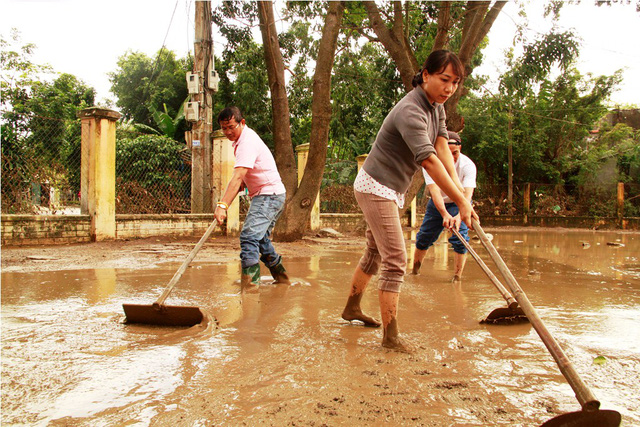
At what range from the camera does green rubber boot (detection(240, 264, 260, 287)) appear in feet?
13.5

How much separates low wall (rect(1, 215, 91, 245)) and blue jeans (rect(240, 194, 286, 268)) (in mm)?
4930

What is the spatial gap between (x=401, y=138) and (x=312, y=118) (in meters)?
5.81

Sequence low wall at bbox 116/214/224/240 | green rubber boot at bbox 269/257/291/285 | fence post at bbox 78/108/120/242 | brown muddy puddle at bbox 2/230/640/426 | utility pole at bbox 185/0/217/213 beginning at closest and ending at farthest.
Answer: brown muddy puddle at bbox 2/230/640/426, green rubber boot at bbox 269/257/291/285, fence post at bbox 78/108/120/242, low wall at bbox 116/214/224/240, utility pole at bbox 185/0/217/213

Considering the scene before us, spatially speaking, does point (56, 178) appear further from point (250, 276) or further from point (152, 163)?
point (250, 276)

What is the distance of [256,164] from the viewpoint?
4234mm

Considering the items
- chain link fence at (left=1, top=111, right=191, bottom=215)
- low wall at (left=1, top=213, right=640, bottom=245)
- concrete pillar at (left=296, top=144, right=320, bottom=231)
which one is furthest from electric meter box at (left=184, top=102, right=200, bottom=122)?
low wall at (left=1, top=213, right=640, bottom=245)

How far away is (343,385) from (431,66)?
176cm

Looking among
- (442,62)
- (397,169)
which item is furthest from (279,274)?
(442,62)

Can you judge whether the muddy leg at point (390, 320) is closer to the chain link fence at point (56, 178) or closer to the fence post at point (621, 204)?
the chain link fence at point (56, 178)

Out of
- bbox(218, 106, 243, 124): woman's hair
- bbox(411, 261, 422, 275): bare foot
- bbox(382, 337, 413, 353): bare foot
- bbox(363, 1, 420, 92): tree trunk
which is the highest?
bbox(363, 1, 420, 92): tree trunk

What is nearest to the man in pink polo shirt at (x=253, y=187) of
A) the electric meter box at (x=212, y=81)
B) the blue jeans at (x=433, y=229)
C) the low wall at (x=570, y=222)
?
the blue jeans at (x=433, y=229)

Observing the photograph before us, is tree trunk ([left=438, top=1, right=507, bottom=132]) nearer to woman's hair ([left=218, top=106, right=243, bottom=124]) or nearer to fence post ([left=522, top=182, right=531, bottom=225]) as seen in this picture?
woman's hair ([left=218, top=106, right=243, bottom=124])

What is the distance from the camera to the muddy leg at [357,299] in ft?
10.3

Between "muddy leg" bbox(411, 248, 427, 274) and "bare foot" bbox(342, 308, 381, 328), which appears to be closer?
"bare foot" bbox(342, 308, 381, 328)
